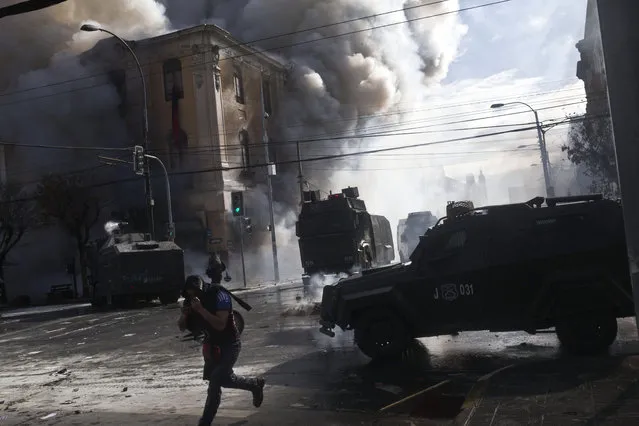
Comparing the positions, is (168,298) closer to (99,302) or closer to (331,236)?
(99,302)

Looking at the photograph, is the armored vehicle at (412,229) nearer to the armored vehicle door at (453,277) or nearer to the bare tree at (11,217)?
the bare tree at (11,217)

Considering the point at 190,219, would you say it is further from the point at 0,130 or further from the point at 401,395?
the point at 401,395

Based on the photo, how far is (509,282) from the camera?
271 inches

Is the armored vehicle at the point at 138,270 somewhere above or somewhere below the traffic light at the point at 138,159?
below

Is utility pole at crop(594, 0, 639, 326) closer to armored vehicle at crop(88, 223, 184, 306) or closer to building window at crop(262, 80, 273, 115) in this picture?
armored vehicle at crop(88, 223, 184, 306)

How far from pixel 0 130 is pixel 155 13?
463 inches

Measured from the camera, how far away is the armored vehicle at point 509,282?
6.66 meters

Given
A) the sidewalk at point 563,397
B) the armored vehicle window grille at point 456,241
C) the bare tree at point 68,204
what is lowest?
the sidewalk at point 563,397

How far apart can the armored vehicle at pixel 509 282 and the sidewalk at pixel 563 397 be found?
58cm

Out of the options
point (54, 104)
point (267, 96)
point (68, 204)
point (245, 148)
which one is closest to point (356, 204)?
point (68, 204)

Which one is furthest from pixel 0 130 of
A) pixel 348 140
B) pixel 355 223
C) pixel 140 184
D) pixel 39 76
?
pixel 355 223

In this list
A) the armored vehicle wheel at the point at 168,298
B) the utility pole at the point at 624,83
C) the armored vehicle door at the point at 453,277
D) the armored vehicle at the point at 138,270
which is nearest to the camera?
the utility pole at the point at 624,83

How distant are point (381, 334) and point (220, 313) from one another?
296cm

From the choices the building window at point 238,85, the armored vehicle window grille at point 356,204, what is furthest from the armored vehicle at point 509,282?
the building window at point 238,85
